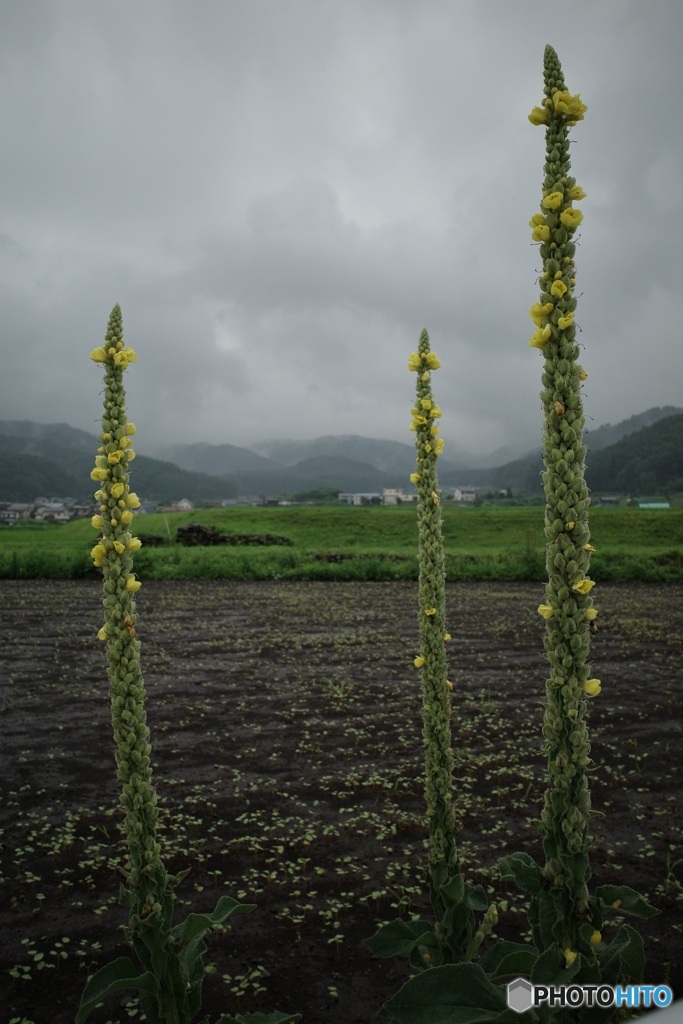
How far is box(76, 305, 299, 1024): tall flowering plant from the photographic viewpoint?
11.5 feet

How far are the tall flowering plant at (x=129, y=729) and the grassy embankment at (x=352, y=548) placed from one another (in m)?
18.7

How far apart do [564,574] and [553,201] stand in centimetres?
162

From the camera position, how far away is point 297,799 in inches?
321

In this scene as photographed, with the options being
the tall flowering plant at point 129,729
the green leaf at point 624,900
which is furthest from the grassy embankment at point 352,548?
the tall flowering plant at point 129,729

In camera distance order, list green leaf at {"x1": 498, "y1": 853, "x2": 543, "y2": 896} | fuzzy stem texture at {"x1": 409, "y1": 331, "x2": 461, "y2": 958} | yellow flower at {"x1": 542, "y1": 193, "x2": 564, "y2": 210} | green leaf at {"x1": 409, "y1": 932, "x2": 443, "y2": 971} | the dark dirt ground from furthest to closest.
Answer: the dark dirt ground
fuzzy stem texture at {"x1": 409, "y1": 331, "x2": 461, "y2": 958}
green leaf at {"x1": 409, "y1": 932, "x2": 443, "y2": 971}
green leaf at {"x1": 498, "y1": 853, "x2": 543, "y2": 896}
yellow flower at {"x1": 542, "y1": 193, "x2": 564, "y2": 210}

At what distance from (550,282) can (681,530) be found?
5218 centimetres

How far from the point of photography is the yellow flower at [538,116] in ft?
10.3

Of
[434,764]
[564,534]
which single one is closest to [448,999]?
[434,764]

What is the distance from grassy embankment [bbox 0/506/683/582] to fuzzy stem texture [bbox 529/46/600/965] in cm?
1837

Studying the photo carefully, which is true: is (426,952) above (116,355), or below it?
below

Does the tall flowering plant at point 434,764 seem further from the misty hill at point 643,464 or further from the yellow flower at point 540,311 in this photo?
the misty hill at point 643,464

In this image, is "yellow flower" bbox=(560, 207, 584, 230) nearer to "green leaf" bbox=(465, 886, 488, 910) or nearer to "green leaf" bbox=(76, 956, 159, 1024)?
"green leaf" bbox=(465, 886, 488, 910)

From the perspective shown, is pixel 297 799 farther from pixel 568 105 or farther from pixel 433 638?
pixel 568 105

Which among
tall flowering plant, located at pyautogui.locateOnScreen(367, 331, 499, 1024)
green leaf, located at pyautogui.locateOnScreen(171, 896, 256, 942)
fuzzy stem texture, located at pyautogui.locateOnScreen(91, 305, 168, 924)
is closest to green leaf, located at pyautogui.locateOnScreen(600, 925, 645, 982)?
tall flowering plant, located at pyautogui.locateOnScreen(367, 331, 499, 1024)
